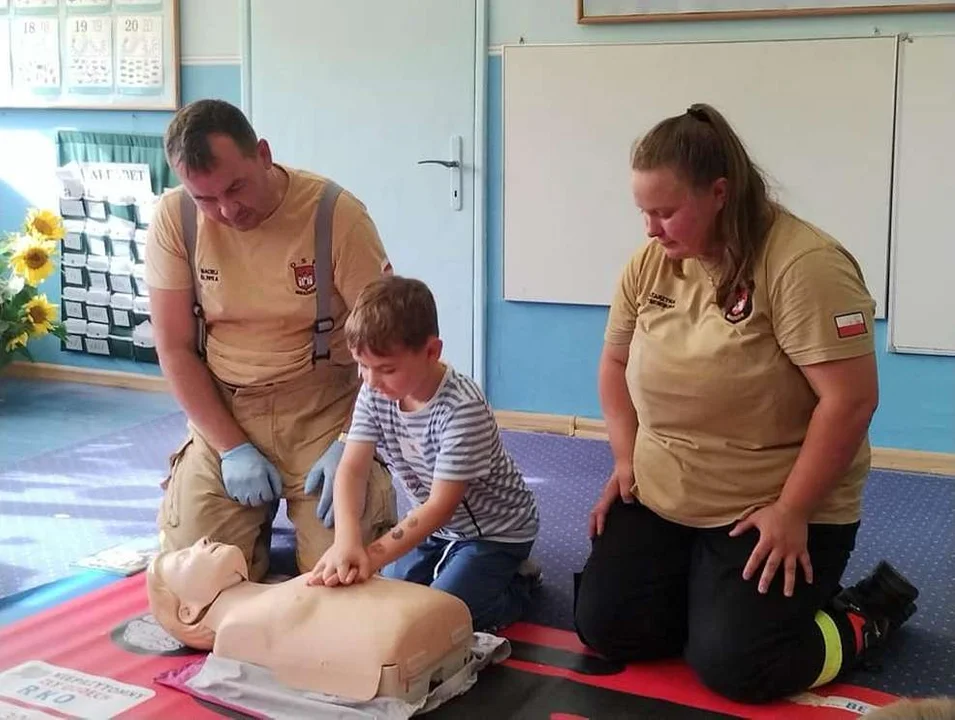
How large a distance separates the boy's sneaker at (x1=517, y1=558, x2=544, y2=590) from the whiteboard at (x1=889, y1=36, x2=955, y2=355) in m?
1.30

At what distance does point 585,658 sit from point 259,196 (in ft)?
2.95

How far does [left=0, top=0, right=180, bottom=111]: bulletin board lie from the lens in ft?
12.0

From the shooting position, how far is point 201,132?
1775 millimetres

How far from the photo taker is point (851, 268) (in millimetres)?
1550

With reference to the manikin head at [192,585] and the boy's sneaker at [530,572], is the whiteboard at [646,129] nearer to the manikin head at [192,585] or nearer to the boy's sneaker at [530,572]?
the boy's sneaker at [530,572]

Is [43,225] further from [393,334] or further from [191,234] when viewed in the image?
[393,334]

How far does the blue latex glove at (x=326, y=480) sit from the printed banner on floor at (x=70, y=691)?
42cm

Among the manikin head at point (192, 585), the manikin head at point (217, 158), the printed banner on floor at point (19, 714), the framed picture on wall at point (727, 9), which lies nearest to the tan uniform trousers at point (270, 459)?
the manikin head at point (192, 585)

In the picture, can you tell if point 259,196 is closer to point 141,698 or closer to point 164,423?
point 141,698

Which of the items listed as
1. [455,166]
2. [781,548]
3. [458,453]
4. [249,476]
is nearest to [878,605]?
[781,548]

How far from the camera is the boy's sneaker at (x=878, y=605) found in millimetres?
1717

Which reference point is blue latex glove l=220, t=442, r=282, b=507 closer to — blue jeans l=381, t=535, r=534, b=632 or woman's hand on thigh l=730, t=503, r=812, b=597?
blue jeans l=381, t=535, r=534, b=632

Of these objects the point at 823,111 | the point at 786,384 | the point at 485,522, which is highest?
the point at 823,111

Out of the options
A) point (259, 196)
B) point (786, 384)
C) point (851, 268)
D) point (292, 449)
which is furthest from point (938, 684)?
point (259, 196)
